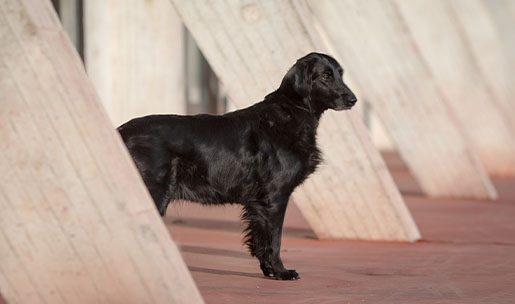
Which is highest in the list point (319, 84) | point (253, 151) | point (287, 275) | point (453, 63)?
point (319, 84)

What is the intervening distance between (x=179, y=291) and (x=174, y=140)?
7.02 feet

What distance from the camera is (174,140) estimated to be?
8555 millimetres

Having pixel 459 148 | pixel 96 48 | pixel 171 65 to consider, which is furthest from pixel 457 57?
pixel 96 48

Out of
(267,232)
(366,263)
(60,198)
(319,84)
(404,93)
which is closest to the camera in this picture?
(60,198)

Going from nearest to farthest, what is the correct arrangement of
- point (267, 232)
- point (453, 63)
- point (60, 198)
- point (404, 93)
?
point (60, 198)
point (267, 232)
point (404, 93)
point (453, 63)

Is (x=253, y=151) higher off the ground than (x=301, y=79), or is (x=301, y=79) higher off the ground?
(x=301, y=79)

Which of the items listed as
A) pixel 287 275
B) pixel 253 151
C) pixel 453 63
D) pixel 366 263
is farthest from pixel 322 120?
pixel 453 63

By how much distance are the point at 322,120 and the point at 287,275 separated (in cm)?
286

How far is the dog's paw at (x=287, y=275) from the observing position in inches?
348

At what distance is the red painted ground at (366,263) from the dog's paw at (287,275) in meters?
0.07

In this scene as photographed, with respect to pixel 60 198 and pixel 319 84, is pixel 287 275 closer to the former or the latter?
pixel 319 84

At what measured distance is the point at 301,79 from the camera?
9141 mm

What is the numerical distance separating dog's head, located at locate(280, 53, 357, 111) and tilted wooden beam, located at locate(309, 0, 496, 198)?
5366 millimetres

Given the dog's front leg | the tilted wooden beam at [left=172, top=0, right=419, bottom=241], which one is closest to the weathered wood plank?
the tilted wooden beam at [left=172, top=0, right=419, bottom=241]
